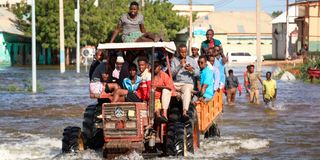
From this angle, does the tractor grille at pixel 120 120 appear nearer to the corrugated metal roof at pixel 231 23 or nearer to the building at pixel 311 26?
the building at pixel 311 26

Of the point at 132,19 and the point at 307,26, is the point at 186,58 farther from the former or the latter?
the point at 307,26

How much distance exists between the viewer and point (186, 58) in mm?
15266

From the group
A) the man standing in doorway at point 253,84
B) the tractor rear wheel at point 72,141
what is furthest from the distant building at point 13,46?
the tractor rear wheel at point 72,141

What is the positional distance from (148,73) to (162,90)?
0.39 meters

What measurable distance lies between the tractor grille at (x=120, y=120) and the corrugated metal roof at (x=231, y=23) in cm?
7919

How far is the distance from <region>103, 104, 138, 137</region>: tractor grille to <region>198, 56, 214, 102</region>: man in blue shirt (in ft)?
9.62

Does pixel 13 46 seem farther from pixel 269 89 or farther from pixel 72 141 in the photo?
pixel 72 141

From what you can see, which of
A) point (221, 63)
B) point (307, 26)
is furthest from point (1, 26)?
point (221, 63)

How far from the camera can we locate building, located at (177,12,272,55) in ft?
305

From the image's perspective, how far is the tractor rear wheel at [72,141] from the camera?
45.7 ft

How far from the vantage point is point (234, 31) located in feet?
311

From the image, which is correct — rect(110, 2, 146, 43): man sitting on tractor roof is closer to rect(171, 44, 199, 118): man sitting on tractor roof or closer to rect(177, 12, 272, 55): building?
rect(171, 44, 199, 118): man sitting on tractor roof

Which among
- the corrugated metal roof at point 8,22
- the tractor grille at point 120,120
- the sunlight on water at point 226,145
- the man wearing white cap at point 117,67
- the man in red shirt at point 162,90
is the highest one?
the corrugated metal roof at point 8,22

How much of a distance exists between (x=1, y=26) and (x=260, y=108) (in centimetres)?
5647
